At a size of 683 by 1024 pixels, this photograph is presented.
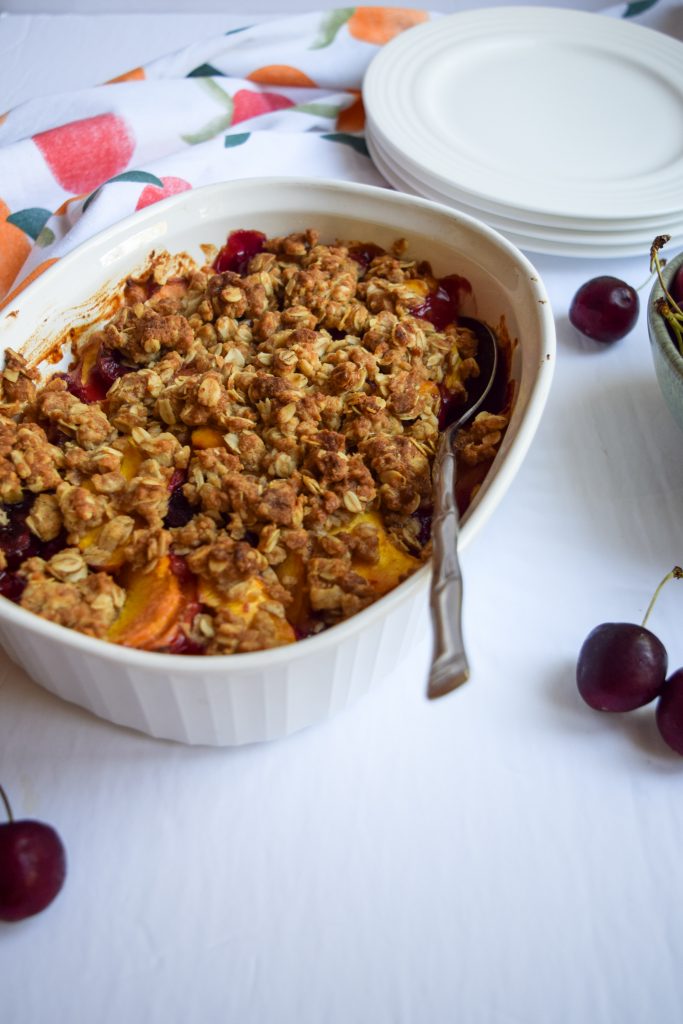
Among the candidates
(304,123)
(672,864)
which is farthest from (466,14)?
(672,864)

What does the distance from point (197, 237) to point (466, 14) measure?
999 mm

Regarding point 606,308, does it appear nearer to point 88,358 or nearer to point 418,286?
point 418,286

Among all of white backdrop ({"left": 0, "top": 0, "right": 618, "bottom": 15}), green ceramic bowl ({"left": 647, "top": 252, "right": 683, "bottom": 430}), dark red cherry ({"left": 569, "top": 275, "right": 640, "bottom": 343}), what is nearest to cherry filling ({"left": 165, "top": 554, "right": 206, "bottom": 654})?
green ceramic bowl ({"left": 647, "top": 252, "right": 683, "bottom": 430})

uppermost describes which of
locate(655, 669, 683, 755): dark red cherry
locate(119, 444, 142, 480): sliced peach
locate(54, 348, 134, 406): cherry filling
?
locate(54, 348, 134, 406): cherry filling

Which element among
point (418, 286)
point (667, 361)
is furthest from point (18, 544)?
point (667, 361)

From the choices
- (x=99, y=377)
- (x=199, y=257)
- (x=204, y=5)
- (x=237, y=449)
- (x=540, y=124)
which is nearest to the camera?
(x=237, y=449)

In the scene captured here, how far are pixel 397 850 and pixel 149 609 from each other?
384 mm

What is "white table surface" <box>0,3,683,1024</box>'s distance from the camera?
87cm

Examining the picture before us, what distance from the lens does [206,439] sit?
1111 mm

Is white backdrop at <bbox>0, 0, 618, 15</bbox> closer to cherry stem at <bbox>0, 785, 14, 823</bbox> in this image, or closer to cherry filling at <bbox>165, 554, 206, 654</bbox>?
cherry filling at <bbox>165, 554, 206, 654</bbox>

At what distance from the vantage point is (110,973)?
875 millimetres

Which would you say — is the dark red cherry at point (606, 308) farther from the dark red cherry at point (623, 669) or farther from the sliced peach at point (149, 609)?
the sliced peach at point (149, 609)

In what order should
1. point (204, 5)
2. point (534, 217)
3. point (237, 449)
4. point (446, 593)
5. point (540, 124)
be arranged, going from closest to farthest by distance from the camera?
point (446, 593) → point (237, 449) → point (534, 217) → point (540, 124) → point (204, 5)

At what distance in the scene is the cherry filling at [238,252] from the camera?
1.40 metres
